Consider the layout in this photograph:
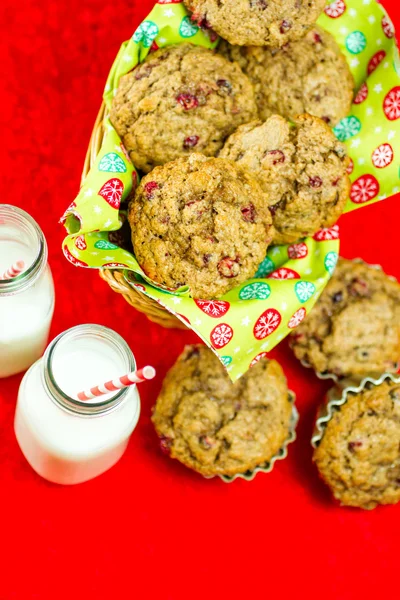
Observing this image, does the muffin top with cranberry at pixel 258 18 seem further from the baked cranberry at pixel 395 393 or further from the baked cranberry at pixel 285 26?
the baked cranberry at pixel 395 393

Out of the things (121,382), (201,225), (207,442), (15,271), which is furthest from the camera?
(207,442)

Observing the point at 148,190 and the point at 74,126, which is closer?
the point at 148,190

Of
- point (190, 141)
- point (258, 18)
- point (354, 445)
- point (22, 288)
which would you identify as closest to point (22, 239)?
point (22, 288)

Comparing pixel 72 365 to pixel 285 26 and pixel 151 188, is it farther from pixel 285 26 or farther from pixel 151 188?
pixel 285 26

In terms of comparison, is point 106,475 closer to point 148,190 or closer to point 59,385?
point 59,385

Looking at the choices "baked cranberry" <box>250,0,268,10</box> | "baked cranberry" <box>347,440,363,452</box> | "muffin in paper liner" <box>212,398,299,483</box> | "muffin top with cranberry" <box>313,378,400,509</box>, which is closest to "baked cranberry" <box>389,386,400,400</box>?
"muffin top with cranberry" <box>313,378,400,509</box>

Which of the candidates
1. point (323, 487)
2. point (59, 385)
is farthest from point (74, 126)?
point (323, 487)

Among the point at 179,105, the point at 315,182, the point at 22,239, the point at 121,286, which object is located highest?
the point at 179,105
